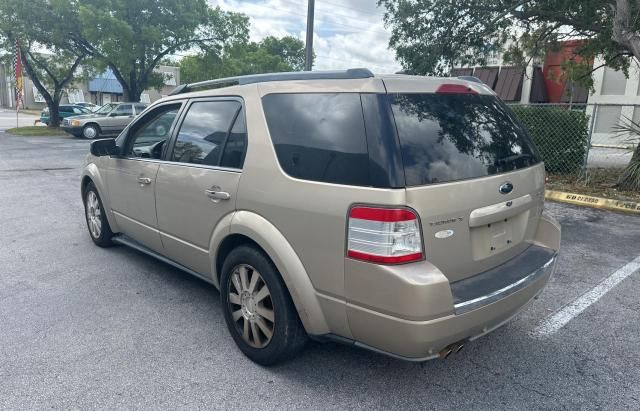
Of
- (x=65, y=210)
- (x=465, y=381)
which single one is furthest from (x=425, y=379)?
(x=65, y=210)

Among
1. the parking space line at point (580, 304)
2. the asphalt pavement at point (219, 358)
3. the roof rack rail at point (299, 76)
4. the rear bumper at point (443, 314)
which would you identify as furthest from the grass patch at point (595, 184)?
the roof rack rail at point (299, 76)

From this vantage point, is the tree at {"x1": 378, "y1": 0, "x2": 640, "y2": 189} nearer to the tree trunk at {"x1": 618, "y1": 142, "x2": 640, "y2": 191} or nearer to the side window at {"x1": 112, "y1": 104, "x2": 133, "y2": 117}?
the tree trunk at {"x1": 618, "y1": 142, "x2": 640, "y2": 191}

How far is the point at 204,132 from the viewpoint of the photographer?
3551 mm

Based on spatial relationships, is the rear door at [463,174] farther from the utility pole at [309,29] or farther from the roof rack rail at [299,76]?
the utility pole at [309,29]

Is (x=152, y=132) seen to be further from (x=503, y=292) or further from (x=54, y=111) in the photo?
(x=54, y=111)

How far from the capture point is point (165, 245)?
397cm

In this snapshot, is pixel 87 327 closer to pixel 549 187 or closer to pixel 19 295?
pixel 19 295

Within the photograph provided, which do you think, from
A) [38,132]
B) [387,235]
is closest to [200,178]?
[387,235]

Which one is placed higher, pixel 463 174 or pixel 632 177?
pixel 463 174

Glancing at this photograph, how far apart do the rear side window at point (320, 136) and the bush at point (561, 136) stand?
26.4 ft

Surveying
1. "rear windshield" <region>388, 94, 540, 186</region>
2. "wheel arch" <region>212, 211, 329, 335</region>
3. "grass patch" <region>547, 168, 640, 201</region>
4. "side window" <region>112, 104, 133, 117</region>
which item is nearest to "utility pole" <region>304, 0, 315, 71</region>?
"grass patch" <region>547, 168, 640, 201</region>

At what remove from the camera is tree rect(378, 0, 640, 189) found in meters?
9.85

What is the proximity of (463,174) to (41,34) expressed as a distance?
23758mm

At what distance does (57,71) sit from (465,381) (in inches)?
1122
